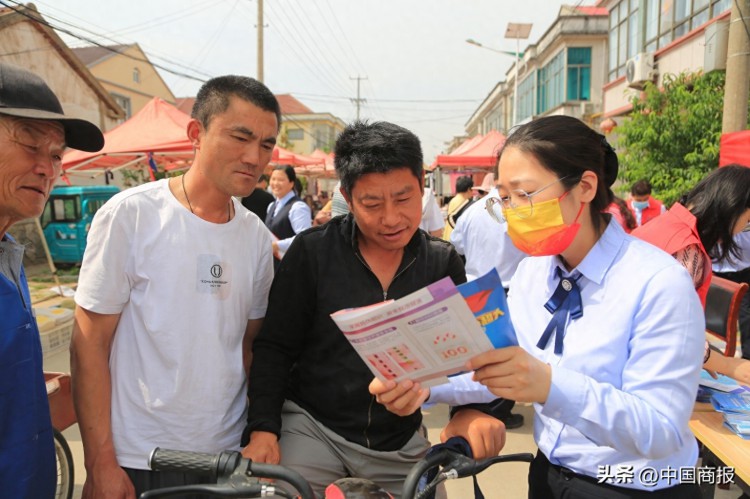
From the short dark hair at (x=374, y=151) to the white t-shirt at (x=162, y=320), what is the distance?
52 centimetres

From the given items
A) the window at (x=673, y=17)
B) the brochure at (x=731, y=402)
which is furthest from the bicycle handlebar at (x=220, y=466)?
the window at (x=673, y=17)

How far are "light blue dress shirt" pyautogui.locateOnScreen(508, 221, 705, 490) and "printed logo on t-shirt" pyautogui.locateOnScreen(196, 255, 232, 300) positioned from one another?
0.98 m

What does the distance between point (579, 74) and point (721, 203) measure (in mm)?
19956

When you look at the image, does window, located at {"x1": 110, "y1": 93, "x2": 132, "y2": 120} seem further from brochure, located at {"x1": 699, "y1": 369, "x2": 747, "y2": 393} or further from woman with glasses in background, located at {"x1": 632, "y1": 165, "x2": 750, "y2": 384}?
brochure, located at {"x1": 699, "y1": 369, "x2": 747, "y2": 393}

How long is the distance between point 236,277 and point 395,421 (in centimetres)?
72

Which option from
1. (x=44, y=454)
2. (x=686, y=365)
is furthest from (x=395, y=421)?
(x=44, y=454)

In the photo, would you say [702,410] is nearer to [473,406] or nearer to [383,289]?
[473,406]

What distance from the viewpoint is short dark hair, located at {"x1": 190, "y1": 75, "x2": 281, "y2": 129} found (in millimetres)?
1794

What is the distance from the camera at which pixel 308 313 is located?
1721 mm

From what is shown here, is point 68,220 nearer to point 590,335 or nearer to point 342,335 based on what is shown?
point 342,335

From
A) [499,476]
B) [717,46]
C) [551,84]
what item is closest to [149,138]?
[499,476]

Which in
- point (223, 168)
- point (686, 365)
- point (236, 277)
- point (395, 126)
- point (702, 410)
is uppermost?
point (395, 126)

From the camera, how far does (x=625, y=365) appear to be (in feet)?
4.14

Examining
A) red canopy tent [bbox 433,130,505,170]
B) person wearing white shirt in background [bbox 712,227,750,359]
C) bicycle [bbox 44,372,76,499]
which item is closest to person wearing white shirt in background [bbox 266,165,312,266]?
bicycle [bbox 44,372,76,499]
